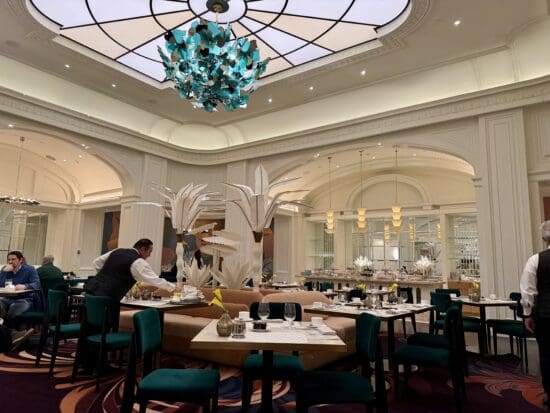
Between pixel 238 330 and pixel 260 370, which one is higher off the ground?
pixel 238 330

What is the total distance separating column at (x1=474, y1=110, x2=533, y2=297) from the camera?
6.77m

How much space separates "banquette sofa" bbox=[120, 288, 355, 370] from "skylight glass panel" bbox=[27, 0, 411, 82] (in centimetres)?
410

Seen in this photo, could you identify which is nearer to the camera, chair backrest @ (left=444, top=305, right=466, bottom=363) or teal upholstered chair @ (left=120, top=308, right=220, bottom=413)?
A: teal upholstered chair @ (left=120, top=308, right=220, bottom=413)

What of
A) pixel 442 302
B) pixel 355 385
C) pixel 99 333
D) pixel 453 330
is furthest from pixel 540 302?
pixel 99 333

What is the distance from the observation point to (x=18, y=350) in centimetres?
498

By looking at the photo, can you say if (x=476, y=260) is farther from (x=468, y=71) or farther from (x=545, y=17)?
(x=545, y=17)

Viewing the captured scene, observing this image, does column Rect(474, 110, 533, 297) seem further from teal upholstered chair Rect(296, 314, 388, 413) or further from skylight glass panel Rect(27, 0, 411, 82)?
teal upholstered chair Rect(296, 314, 388, 413)

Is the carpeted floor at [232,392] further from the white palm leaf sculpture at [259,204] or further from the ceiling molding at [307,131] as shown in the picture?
the ceiling molding at [307,131]

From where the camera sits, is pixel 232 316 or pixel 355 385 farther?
pixel 232 316

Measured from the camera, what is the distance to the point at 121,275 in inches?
164

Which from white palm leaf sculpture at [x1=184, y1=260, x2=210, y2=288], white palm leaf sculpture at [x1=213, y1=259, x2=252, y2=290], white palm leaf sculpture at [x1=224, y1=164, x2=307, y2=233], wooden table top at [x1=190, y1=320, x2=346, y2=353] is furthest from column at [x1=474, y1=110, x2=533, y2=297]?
wooden table top at [x1=190, y1=320, x2=346, y2=353]

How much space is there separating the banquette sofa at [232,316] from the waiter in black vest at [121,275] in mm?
669

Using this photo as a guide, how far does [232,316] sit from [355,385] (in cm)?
215

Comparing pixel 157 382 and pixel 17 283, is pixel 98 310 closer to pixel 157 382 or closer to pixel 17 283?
pixel 157 382
